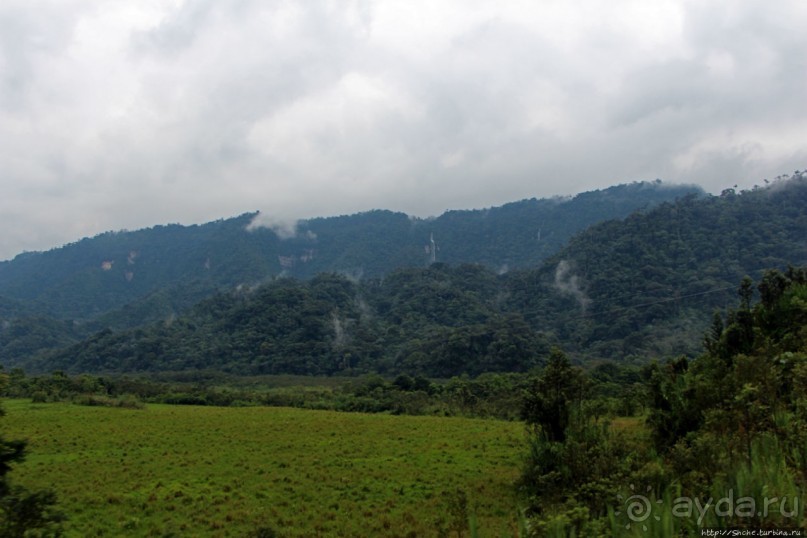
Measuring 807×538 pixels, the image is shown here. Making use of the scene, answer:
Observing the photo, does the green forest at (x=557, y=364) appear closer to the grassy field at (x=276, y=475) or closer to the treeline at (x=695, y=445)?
the treeline at (x=695, y=445)

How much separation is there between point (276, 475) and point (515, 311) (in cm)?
10619

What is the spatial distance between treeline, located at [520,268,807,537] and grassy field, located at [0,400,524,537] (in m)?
1.80

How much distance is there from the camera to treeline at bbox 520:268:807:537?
19.4 ft

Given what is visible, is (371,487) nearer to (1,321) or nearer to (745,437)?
(745,437)

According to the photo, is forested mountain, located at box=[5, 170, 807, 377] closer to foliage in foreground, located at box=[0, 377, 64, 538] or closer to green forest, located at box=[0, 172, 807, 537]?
green forest, located at box=[0, 172, 807, 537]

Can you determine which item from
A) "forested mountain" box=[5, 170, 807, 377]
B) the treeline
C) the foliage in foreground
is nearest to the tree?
the treeline

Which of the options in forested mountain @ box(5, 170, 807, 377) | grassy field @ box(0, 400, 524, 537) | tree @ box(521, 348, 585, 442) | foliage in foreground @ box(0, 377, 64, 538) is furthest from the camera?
forested mountain @ box(5, 170, 807, 377)

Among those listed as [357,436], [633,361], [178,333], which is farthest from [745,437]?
[178,333]

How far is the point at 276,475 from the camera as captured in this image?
19.5 metres

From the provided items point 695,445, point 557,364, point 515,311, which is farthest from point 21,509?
point 515,311

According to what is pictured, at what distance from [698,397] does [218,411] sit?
113 feet

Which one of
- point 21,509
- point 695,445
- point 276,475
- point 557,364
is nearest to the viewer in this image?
point 21,509

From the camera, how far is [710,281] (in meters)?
95.8

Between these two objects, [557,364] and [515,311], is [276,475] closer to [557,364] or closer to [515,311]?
[557,364]
